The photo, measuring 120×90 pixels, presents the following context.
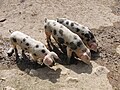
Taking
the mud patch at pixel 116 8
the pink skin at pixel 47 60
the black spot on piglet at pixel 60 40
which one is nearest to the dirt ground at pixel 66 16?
the mud patch at pixel 116 8

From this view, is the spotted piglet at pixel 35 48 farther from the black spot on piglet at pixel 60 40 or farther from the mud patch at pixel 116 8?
the mud patch at pixel 116 8

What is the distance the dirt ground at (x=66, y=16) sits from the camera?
6.74 metres

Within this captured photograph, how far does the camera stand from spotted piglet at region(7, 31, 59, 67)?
6.22 meters

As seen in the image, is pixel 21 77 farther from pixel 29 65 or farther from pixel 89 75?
pixel 89 75

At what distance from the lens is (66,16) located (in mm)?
8289

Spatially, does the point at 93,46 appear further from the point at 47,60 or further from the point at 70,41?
the point at 47,60

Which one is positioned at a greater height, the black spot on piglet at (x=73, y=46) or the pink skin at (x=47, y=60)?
Answer: the black spot on piglet at (x=73, y=46)

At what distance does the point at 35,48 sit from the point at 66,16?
2.19m

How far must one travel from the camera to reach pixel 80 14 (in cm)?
835

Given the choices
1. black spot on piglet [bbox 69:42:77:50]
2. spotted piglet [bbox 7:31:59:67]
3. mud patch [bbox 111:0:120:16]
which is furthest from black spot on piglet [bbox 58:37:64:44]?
mud patch [bbox 111:0:120:16]

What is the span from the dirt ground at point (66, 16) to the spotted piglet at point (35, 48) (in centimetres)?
30

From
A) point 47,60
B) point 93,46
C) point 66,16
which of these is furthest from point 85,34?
point 66,16

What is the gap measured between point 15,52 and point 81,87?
1700 millimetres

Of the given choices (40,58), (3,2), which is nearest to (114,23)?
(40,58)
